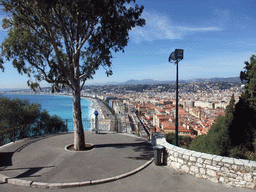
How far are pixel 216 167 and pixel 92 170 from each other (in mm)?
3854

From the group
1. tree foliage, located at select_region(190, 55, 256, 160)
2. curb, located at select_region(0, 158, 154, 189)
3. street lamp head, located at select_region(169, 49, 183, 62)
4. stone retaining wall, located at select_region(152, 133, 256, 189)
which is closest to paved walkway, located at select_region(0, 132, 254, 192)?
curb, located at select_region(0, 158, 154, 189)

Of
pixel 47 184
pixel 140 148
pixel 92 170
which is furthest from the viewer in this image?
pixel 140 148

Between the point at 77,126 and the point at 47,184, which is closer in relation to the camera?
the point at 47,184

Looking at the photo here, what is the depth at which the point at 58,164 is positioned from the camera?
6.18 metres

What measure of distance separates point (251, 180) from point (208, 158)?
3.64ft

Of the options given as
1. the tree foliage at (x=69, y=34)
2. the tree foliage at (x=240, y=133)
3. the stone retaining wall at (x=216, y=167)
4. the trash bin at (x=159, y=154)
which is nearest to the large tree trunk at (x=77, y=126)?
the tree foliage at (x=69, y=34)

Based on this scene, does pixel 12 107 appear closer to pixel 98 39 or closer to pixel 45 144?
pixel 45 144

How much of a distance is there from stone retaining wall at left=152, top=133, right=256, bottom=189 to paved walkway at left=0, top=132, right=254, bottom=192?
0.61ft

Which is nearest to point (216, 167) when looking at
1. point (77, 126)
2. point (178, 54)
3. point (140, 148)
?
point (140, 148)

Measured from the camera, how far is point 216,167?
4965mm

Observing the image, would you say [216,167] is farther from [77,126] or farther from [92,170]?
[77,126]

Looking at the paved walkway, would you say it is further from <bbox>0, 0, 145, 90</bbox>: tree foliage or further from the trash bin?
<bbox>0, 0, 145, 90</bbox>: tree foliage

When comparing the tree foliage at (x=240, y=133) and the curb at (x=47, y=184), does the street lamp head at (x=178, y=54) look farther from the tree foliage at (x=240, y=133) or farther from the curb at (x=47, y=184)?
the curb at (x=47, y=184)

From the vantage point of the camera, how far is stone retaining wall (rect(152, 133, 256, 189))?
15.1ft
